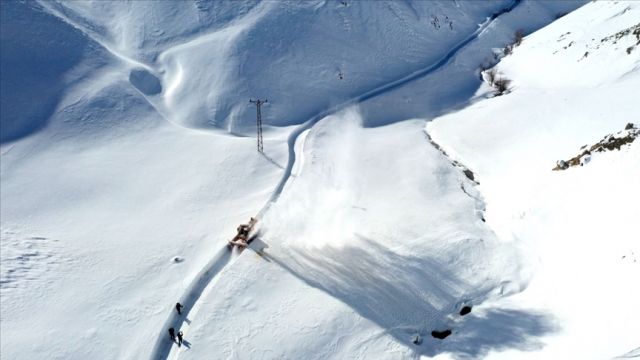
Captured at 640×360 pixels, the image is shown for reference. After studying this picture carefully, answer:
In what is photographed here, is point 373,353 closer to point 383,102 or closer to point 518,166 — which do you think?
point 518,166

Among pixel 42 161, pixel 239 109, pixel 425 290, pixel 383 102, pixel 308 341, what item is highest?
pixel 383 102

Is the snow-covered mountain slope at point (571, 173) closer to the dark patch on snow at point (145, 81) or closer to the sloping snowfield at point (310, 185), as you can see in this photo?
the sloping snowfield at point (310, 185)

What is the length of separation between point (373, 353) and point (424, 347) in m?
1.97

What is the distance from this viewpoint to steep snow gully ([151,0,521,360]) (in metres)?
21.9

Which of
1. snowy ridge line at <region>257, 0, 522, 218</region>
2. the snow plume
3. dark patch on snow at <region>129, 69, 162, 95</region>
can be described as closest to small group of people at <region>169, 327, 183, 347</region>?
the snow plume

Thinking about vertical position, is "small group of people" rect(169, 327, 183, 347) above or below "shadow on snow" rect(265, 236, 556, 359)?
below

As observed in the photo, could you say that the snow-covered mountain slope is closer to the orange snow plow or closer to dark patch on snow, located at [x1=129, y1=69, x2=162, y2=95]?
the orange snow plow

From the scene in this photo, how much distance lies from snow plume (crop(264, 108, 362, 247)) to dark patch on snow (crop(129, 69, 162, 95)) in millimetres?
11563

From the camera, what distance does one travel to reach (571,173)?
2636cm

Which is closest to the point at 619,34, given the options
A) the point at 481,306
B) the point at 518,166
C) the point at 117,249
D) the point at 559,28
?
the point at 559,28

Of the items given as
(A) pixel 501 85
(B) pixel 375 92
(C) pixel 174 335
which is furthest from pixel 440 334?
(A) pixel 501 85

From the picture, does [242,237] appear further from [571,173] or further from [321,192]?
[571,173]

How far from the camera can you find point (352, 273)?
958 inches

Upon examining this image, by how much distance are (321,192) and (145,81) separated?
57.1 feet
